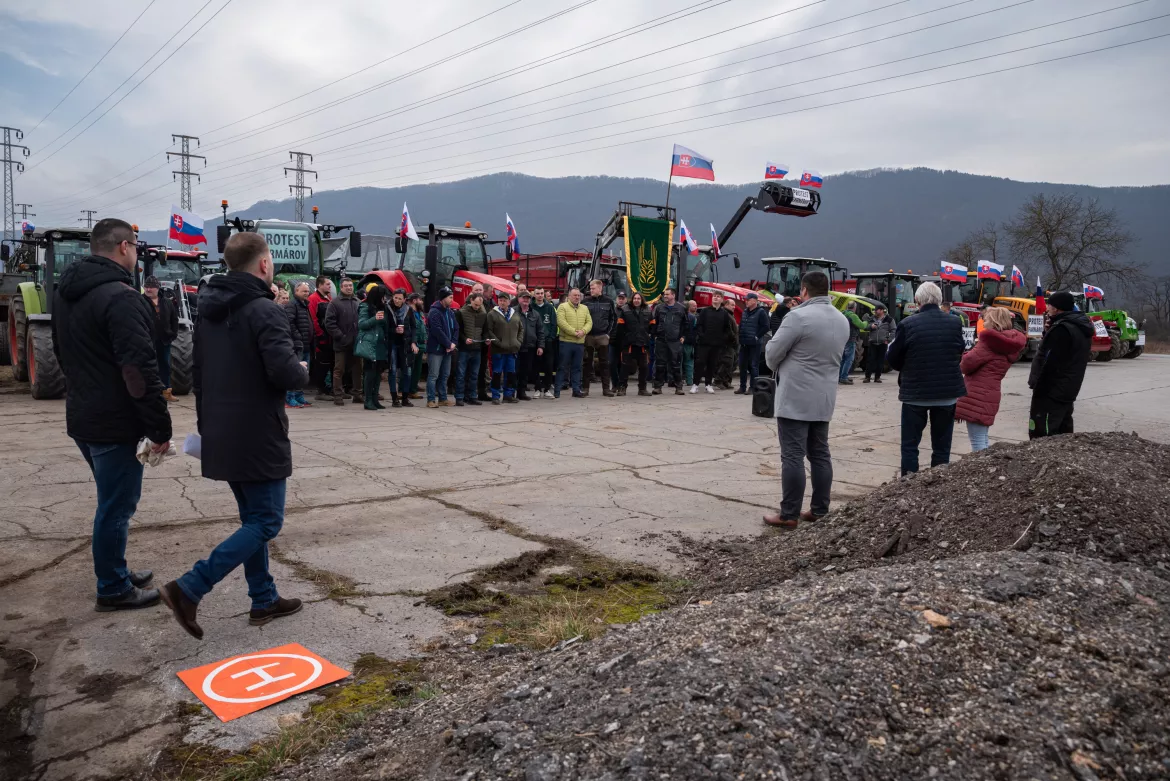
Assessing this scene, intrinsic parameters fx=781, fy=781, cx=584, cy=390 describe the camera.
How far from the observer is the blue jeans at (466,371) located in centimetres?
1214

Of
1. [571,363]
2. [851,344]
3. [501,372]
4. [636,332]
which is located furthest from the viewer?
[851,344]

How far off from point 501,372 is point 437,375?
110 centimetres

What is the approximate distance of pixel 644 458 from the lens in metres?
7.93

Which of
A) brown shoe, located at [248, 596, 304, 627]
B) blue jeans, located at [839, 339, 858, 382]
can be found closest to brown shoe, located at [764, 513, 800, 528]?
brown shoe, located at [248, 596, 304, 627]

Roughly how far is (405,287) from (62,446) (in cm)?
695

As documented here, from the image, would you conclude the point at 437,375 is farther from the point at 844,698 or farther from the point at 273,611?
the point at 844,698

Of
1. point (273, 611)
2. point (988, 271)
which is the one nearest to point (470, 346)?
point (273, 611)

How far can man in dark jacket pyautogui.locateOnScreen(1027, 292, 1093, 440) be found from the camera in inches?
238

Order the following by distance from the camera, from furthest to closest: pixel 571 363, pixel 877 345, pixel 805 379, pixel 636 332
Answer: pixel 877 345
pixel 636 332
pixel 571 363
pixel 805 379

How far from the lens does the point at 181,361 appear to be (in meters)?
11.2

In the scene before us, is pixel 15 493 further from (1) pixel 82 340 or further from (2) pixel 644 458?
(2) pixel 644 458

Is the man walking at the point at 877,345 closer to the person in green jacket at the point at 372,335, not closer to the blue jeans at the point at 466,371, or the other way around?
the blue jeans at the point at 466,371

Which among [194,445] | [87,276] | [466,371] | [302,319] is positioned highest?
[87,276]

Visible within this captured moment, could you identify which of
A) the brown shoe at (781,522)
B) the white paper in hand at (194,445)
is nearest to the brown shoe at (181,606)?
the white paper in hand at (194,445)
